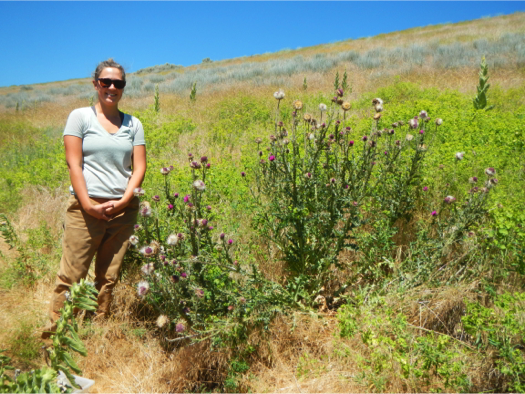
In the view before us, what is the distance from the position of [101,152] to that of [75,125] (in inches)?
10.3


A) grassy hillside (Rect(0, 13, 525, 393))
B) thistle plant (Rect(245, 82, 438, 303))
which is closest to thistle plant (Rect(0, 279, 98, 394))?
grassy hillside (Rect(0, 13, 525, 393))

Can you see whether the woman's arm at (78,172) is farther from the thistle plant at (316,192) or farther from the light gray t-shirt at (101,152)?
the thistle plant at (316,192)

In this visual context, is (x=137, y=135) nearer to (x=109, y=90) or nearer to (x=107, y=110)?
(x=107, y=110)

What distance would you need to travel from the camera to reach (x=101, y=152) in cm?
284

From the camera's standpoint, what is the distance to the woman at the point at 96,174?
9.04 feet

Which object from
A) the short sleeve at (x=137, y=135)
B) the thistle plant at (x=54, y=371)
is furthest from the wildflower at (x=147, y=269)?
the short sleeve at (x=137, y=135)

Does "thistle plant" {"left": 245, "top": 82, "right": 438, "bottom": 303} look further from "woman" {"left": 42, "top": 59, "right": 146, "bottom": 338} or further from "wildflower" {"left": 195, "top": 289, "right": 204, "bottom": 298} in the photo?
"woman" {"left": 42, "top": 59, "right": 146, "bottom": 338}

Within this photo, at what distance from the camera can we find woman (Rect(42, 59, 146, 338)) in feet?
9.04

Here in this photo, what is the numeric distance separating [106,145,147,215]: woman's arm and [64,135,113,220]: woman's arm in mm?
125

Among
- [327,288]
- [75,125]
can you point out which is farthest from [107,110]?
[327,288]

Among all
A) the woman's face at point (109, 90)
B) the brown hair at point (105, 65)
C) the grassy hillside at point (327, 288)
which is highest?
the brown hair at point (105, 65)

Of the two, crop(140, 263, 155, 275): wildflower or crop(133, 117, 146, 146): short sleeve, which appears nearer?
crop(140, 263, 155, 275): wildflower

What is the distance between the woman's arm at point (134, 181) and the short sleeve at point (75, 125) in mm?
432

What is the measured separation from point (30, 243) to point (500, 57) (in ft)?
54.3
